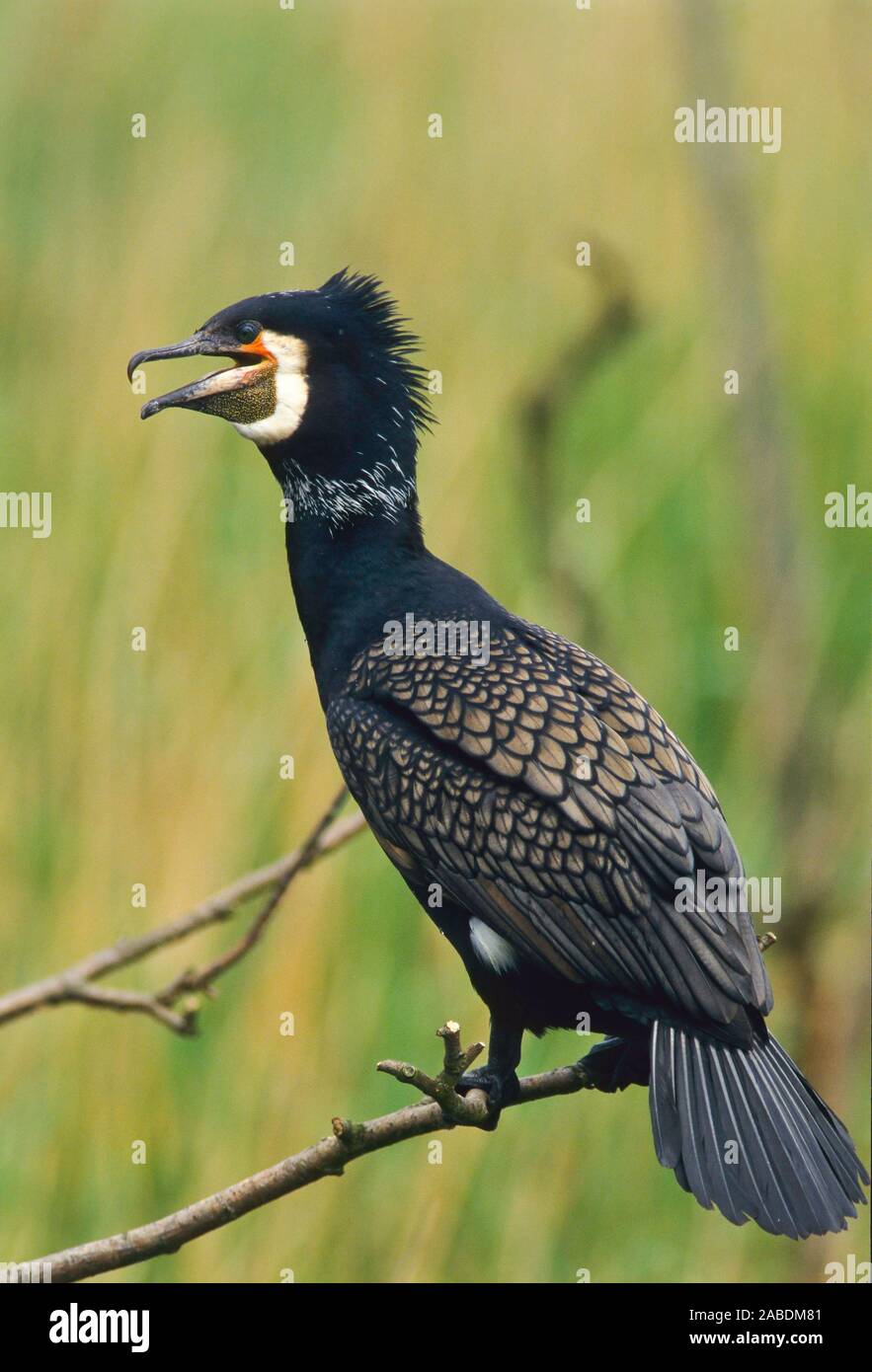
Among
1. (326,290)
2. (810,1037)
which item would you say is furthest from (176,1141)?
(326,290)

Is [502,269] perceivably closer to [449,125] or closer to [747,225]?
[449,125]

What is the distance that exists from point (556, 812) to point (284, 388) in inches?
49.4

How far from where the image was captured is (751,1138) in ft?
11.9

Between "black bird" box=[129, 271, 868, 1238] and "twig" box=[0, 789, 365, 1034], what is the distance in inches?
10.1

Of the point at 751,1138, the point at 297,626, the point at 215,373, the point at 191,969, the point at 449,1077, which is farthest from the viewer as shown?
the point at 297,626

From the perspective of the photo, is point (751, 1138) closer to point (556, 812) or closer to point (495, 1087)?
point (495, 1087)

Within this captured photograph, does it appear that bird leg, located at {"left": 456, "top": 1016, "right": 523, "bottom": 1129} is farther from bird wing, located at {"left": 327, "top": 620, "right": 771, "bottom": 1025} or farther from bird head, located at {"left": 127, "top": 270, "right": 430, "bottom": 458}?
bird head, located at {"left": 127, "top": 270, "right": 430, "bottom": 458}

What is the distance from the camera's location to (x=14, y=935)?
18.9ft

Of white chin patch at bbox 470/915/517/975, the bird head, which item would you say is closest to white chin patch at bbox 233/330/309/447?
the bird head

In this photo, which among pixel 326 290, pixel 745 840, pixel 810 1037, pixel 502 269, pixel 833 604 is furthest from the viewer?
pixel 502 269

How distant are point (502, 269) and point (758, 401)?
6.94ft

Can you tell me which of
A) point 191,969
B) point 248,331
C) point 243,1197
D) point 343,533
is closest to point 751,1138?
point 243,1197

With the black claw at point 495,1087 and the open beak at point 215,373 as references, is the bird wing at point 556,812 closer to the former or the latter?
the black claw at point 495,1087

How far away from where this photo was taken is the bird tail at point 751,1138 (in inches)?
140
